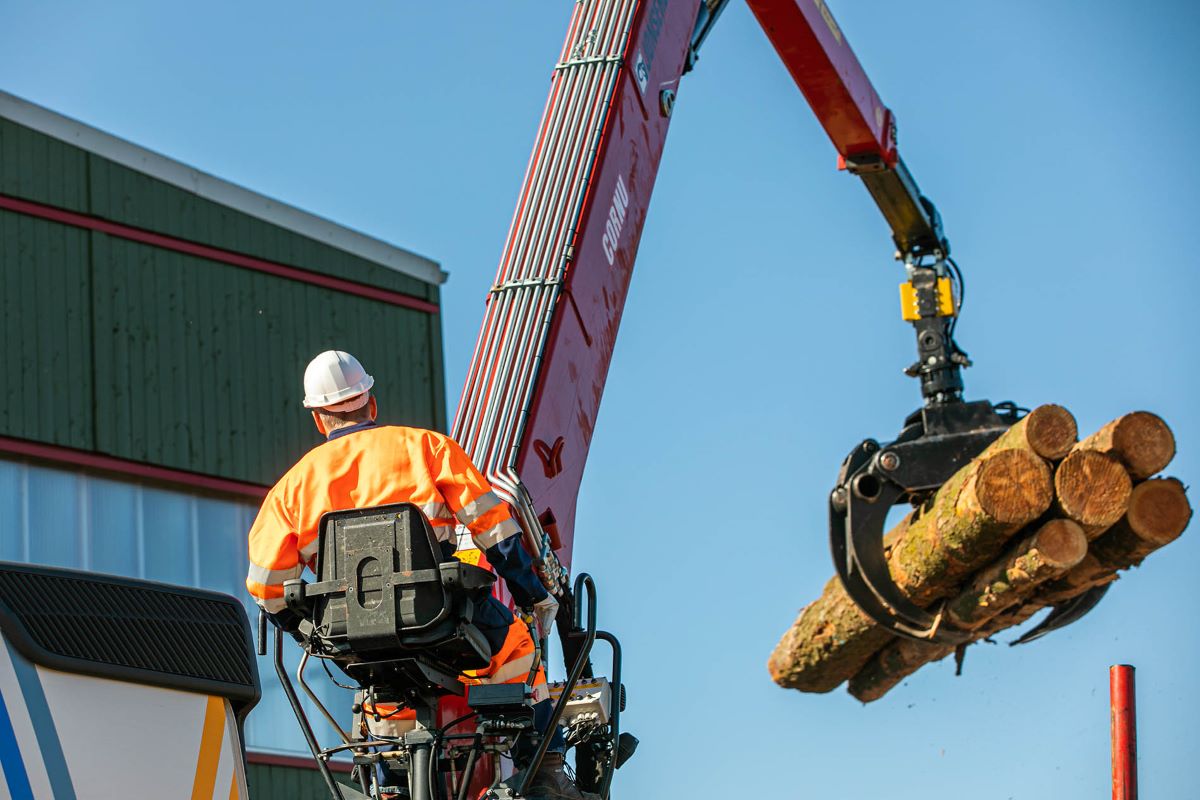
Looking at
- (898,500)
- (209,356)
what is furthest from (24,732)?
(209,356)

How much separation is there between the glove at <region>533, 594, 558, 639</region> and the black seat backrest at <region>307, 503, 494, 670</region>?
1.97 feet

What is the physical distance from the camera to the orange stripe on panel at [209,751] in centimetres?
450

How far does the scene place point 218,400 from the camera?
1611 cm

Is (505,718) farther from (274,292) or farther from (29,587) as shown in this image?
(274,292)

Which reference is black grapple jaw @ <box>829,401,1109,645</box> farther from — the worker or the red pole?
the worker

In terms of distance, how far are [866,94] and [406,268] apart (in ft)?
23.5

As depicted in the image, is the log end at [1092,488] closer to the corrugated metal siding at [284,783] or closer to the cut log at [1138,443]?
the cut log at [1138,443]

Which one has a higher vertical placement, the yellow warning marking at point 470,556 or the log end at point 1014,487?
the log end at point 1014,487

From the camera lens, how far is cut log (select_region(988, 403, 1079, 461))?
31.0 ft

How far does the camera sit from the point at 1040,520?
9.46m

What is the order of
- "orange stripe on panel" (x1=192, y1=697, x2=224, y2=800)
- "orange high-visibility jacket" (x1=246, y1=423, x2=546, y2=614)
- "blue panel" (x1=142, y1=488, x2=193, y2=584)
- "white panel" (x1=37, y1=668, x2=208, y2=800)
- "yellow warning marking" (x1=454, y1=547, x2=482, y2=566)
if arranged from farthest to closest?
1. "blue panel" (x1=142, y1=488, x2=193, y2=584)
2. "yellow warning marking" (x1=454, y1=547, x2=482, y2=566)
3. "orange high-visibility jacket" (x1=246, y1=423, x2=546, y2=614)
4. "orange stripe on panel" (x1=192, y1=697, x2=224, y2=800)
5. "white panel" (x1=37, y1=668, x2=208, y2=800)

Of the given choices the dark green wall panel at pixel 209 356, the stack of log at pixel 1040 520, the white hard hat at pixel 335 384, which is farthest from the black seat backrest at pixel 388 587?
the dark green wall panel at pixel 209 356

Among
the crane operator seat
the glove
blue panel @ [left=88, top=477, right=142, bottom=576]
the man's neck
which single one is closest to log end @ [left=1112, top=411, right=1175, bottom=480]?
the glove

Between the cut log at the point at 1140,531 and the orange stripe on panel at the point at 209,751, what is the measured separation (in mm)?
6053
